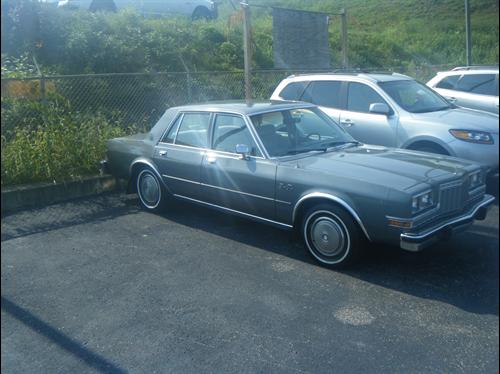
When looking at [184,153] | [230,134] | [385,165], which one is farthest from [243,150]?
[385,165]

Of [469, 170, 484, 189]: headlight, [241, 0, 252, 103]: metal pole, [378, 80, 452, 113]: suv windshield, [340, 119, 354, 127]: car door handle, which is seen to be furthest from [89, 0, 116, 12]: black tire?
[469, 170, 484, 189]: headlight

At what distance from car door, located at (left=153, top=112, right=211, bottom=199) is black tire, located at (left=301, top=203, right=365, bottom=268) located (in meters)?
1.50

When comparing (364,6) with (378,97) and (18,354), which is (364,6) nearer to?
(18,354)

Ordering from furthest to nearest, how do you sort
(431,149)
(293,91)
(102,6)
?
(102,6)
(293,91)
(431,149)

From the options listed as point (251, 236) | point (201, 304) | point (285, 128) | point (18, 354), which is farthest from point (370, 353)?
point (285, 128)

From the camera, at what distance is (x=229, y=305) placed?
155 inches

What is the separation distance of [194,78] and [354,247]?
255 inches

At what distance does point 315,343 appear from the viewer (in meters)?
3.32

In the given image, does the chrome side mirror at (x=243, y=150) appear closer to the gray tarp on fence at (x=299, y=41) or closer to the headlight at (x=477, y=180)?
the headlight at (x=477, y=180)

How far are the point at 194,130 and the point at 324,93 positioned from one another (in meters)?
2.34

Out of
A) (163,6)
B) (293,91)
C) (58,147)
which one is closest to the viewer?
(58,147)

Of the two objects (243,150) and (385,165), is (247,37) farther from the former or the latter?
(385,165)

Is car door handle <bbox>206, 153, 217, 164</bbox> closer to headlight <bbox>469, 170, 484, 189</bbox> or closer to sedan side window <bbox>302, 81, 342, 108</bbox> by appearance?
sedan side window <bbox>302, 81, 342, 108</bbox>

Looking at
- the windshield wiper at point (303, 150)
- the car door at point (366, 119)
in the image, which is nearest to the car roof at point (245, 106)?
the windshield wiper at point (303, 150)
